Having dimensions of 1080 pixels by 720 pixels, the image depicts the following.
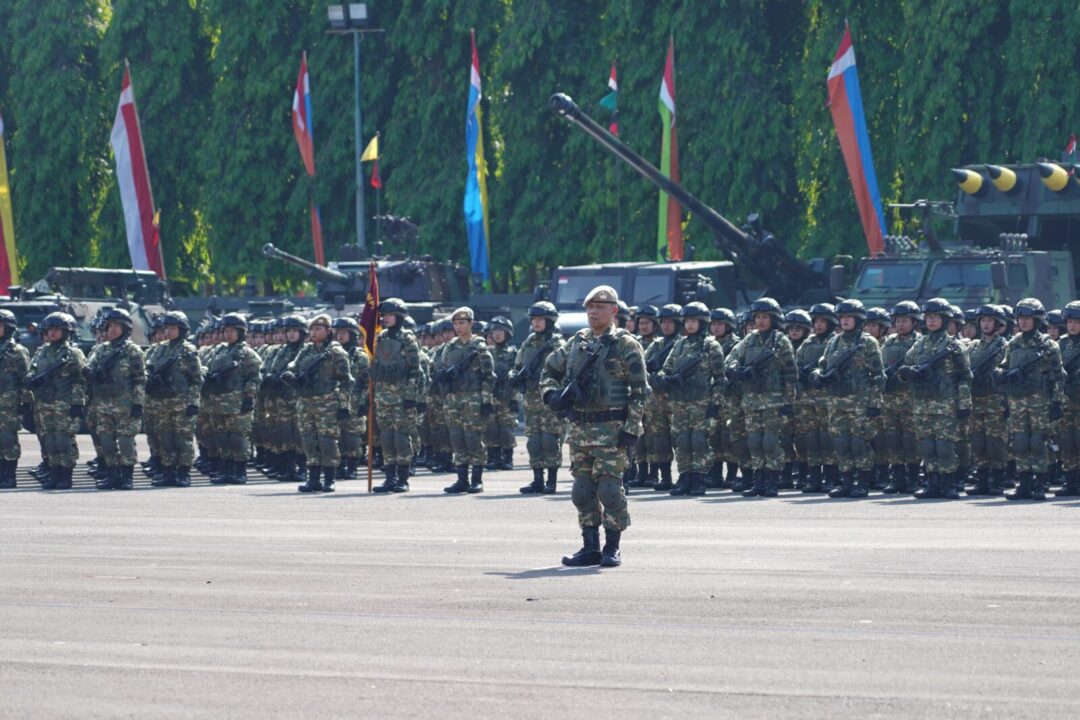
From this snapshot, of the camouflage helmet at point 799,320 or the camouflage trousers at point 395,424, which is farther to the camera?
the camouflage helmet at point 799,320

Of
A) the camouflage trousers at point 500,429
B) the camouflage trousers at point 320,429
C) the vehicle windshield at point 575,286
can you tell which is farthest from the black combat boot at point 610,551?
the vehicle windshield at point 575,286

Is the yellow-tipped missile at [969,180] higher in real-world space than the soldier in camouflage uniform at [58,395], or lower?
higher

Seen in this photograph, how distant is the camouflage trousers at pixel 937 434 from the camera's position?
733 inches

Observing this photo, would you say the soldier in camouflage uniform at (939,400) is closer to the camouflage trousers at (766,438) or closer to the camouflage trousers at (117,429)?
the camouflage trousers at (766,438)

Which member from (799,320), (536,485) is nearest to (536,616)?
(536,485)

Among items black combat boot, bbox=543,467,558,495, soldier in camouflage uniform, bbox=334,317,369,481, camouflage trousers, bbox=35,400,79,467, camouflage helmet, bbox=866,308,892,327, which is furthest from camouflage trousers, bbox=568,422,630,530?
camouflage trousers, bbox=35,400,79,467

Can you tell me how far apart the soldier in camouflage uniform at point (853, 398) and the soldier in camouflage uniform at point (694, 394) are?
0.94m

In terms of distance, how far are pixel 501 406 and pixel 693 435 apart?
384cm

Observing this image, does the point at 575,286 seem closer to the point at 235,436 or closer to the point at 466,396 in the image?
the point at 235,436

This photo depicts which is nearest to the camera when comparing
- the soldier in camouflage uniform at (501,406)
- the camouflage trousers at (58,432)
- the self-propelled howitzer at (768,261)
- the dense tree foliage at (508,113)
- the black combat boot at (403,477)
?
the black combat boot at (403,477)

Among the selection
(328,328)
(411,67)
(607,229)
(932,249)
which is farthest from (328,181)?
(328,328)

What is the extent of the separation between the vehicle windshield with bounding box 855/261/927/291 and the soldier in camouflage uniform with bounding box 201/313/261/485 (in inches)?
340

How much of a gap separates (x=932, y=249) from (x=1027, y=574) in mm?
15071

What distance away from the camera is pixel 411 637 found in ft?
32.6
